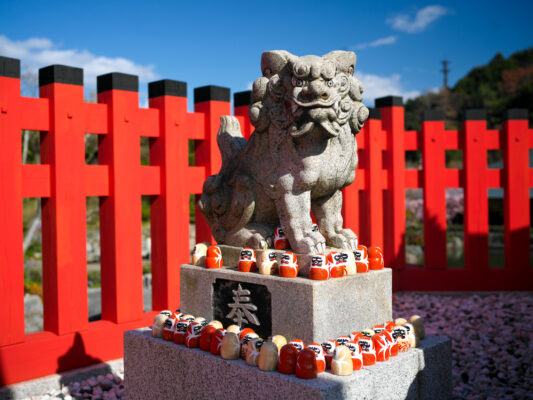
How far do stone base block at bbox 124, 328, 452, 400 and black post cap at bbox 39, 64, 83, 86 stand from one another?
247 centimetres

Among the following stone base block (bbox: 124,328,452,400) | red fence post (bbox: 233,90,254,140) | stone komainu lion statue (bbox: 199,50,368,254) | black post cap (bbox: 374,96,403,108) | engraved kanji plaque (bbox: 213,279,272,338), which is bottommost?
stone base block (bbox: 124,328,452,400)

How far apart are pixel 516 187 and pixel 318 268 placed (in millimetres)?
5577

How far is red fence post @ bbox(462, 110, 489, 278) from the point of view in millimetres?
7285

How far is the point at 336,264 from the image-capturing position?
10.1ft

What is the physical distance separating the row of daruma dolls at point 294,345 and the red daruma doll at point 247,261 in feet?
1.32

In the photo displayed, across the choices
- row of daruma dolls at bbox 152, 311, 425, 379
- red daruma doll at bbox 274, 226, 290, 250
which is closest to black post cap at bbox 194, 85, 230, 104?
red daruma doll at bbox 274, 226, 290, 250

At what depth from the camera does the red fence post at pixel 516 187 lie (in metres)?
7.29

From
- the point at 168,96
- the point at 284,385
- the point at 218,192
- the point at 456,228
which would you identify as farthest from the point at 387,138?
the point at 456,228

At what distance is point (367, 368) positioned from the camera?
281 centimetres

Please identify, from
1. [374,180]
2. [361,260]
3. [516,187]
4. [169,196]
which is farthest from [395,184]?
[361,260]

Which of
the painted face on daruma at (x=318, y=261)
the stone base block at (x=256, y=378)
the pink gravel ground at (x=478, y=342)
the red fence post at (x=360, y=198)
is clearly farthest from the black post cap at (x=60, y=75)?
the red fence post at (x=360, y=198)

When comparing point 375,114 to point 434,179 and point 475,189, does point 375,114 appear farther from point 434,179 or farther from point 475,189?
point 475,189

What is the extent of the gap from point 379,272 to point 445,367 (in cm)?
83

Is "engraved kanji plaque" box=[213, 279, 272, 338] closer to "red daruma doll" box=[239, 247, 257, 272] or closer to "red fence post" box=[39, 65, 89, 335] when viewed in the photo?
"red daruma doll" box=[239, 247, 257, 272]
